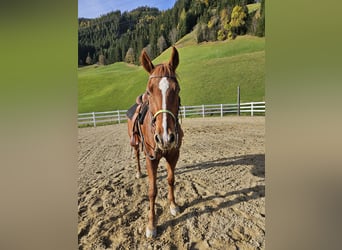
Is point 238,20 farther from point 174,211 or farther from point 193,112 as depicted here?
point 174,211

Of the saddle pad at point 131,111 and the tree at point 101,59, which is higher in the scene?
the tree at point 101,59

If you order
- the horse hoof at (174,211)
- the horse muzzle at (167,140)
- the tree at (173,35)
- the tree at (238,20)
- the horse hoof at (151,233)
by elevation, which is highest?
the tree at (238,20)

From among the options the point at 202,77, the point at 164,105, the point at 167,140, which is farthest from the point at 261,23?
the point at 167,140

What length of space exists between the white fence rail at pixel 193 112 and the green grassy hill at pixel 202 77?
0.03 m

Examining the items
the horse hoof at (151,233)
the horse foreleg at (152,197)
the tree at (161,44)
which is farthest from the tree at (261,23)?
the horse hoof at (151,233)

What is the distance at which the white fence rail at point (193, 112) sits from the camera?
1.55 m

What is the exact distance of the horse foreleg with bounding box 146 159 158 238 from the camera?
4.49 ft

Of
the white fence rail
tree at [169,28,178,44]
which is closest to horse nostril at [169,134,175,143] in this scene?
the white fence rail

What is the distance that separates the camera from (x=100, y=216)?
1518 mm

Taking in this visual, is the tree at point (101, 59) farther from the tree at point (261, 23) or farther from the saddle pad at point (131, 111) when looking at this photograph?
the tree at point (261, 23)

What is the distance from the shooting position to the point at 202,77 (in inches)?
63.2

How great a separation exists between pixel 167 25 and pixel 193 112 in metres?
0.58
